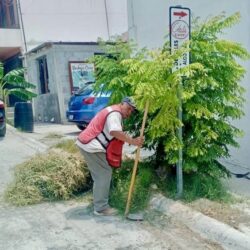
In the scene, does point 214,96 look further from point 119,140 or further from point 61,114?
point 61,114

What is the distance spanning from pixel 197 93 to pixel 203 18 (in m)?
2.76

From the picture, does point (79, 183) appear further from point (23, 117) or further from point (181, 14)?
point (23, 117)

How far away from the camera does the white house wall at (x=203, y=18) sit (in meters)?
6.20

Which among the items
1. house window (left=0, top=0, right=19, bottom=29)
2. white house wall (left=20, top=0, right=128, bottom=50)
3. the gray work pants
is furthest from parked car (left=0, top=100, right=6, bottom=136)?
house window (left=0, top=0, right=19, bottom=29)

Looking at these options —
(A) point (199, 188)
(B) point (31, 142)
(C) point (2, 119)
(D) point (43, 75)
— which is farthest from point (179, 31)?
(D) point (43, 75)

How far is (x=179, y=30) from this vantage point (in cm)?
451

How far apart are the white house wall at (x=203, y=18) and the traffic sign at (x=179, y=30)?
163 centimetres

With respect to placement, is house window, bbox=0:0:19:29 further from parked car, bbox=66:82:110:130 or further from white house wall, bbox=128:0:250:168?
white house wall, bbox=128:0:250:168

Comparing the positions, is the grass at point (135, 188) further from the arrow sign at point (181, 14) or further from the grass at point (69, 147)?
the arrow sign at point (181, 14)

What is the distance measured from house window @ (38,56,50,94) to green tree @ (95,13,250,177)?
478 inches


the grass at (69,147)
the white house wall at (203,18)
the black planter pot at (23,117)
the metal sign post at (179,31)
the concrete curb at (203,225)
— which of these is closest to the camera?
the concrete curb at (203,225)

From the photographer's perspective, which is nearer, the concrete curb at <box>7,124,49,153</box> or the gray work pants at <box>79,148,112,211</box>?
the gray work pants at <box>79,148,112,211</box>

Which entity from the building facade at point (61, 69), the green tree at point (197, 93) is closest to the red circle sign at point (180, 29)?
the green tree at point (197, 93)

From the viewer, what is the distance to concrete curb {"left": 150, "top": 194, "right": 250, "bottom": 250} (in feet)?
12.3
